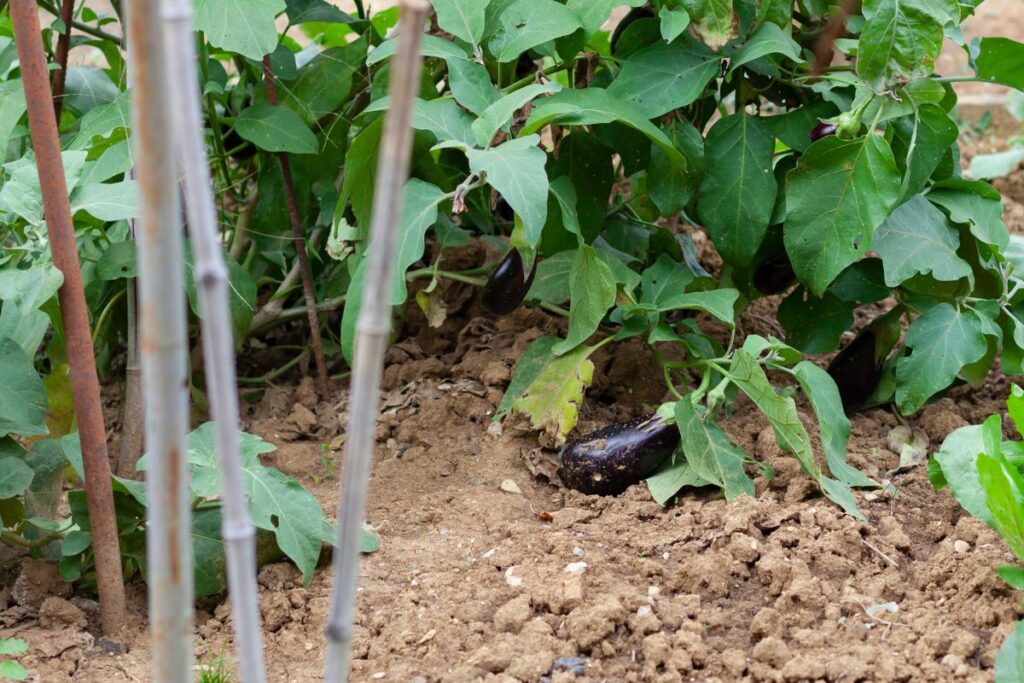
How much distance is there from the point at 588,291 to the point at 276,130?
80 centimetres

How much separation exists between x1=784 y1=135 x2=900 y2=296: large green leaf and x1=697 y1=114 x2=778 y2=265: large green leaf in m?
0.08

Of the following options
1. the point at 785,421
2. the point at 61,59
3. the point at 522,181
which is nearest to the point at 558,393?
the point at 785,421

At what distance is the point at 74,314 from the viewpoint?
1623mm

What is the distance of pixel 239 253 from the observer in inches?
108

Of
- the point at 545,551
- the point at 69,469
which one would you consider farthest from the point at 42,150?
the point at 545,551

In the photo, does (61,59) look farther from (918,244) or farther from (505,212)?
(918,244)

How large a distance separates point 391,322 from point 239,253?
46 centimetres

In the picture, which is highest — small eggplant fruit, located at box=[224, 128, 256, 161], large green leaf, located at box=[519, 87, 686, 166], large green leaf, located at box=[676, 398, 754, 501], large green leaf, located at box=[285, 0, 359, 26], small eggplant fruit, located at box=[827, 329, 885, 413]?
large green leaf, located at box=[285, 0, 359, 26]

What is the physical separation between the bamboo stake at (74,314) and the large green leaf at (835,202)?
1.35m

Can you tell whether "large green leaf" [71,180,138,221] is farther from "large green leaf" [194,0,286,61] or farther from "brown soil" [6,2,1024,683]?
"brown soil" [6,2,1024,683]

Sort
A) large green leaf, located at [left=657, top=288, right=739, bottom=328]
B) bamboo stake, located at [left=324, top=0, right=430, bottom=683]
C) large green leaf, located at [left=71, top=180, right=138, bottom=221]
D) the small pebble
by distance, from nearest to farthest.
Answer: bamboo stake, located at [left=324, top=0, right=430, bottom=683]
large green leaf, located at [left=71, top=180, right=138, bottom=221]
the small pebble
large green leaf, located at [left=657, top=288, right=739, bottom=328]

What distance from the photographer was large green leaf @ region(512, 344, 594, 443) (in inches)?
85.6

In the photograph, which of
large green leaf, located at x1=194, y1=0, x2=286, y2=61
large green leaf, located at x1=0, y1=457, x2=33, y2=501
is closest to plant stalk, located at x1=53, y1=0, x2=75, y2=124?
large green leaf, located at x1=194, y1=0, x2=286, y2=61

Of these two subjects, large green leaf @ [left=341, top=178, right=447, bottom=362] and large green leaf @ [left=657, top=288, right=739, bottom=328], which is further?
large green leaf @ [left=657, top=288, right=739, bottom=328]
